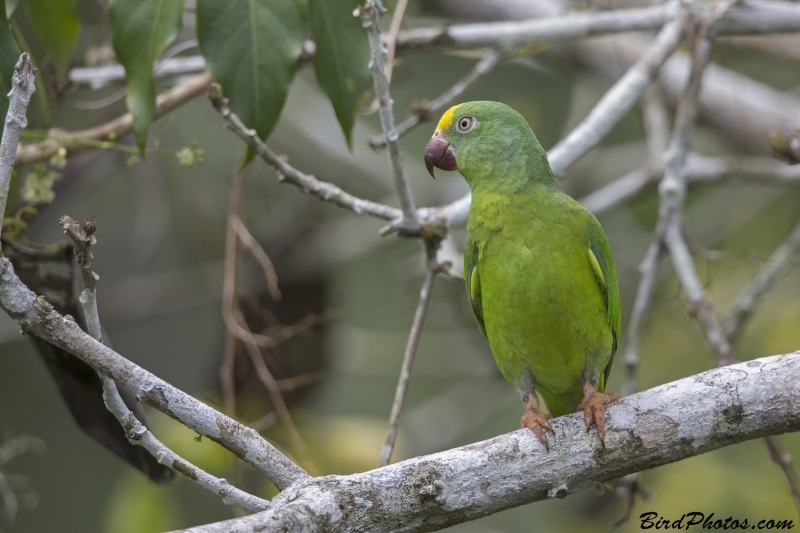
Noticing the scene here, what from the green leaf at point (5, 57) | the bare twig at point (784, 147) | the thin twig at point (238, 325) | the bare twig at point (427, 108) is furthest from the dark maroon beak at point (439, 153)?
the green leaf at point (5, 57)

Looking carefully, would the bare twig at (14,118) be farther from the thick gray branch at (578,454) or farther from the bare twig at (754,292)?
the bare twig at (754,292)

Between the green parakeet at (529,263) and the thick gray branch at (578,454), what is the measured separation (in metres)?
0.30

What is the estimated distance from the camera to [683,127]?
3.69 metres

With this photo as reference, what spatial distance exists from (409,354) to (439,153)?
921mm

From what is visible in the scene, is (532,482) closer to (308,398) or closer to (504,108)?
(504,108)

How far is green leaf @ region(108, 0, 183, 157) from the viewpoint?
254 centimetres

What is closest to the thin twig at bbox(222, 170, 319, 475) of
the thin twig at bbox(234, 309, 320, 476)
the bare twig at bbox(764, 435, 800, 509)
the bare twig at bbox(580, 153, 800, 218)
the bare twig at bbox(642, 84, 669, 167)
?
the thin twig at bbox(234, 309, 320, 476)

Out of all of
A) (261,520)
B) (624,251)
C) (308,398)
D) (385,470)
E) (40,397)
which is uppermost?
(624,251)

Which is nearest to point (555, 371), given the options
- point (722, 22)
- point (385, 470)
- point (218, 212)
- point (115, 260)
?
point (385, 470)

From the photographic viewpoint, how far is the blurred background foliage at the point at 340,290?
520 centimetres

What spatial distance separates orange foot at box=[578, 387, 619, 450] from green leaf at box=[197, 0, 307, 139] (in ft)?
5.31

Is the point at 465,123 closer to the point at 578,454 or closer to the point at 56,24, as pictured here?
the point at 578,454

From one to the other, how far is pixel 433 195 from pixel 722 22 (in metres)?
2.97

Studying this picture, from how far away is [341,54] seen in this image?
9.19 feet
